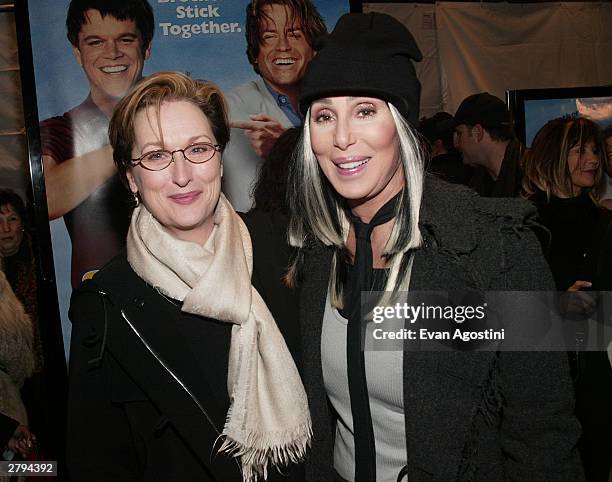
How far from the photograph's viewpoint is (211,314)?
159 cm

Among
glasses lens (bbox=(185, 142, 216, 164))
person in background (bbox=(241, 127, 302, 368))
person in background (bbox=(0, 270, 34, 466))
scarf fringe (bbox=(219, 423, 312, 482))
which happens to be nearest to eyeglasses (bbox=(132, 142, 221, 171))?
glasses lens (bbox=(185, 142, 216, 164))

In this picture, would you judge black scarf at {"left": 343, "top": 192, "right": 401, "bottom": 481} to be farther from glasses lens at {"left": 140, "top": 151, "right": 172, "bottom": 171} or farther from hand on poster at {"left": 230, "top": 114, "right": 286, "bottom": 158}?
hand on poster at {"left": 230, "top": 114, "right": 286, "bottom": 158}

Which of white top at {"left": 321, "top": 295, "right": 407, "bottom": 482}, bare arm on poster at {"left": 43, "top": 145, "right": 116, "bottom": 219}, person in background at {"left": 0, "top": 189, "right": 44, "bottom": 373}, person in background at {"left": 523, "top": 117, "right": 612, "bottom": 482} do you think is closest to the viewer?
white top at {"left": 321, "top": 295, "right": 407, "bottom": 482}

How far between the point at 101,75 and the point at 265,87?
A: 2.53 feet

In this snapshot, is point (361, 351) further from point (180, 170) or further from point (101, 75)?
point (101, 75)

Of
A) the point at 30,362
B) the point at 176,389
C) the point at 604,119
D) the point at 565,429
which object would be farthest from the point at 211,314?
the point at 604,119

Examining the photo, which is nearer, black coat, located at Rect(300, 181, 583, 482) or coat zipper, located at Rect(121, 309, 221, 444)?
black coat, located at Rect(300, 181, 583, 482)

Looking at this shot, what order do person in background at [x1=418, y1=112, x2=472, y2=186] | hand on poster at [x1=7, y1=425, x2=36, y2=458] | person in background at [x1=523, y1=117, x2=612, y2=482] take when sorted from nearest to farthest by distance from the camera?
1. person in background at [x1=523, y1=117, x2=612, y2=482]
2. hand on poster at [x1=7, y1=425, x2=36, y2=458]
3. person in background at [x1=418, y1=112, x2=472, y2=186]

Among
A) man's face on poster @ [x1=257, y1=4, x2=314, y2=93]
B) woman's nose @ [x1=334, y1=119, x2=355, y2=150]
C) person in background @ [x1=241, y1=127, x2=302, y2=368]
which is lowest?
person in background @ [x1=241, y1=127, x2=302, y2=368]

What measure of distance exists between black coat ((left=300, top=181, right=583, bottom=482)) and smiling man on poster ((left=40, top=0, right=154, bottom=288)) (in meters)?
1.88

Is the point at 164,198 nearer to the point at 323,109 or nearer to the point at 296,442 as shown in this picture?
the point at 323,109

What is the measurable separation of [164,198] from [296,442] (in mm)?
757

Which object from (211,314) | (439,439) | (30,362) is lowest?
(30,362)

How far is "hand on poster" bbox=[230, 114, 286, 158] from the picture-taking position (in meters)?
2.93
